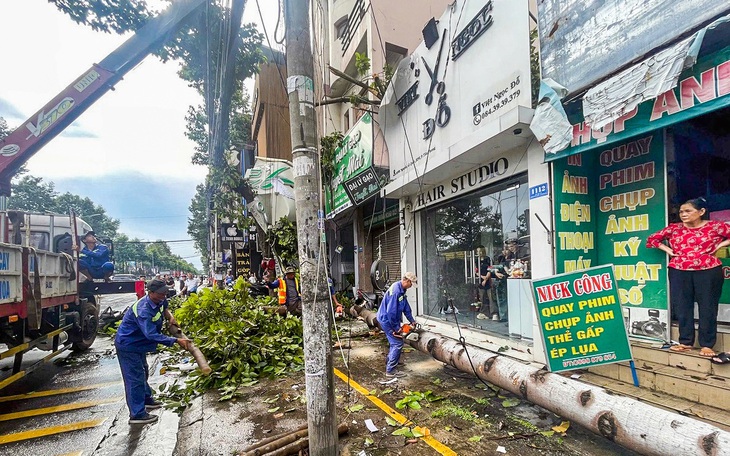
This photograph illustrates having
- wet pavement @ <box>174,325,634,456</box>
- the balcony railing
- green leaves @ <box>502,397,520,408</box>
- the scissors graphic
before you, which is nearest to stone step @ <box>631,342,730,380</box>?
wet pavement @ <box>174,325,634,456</box>

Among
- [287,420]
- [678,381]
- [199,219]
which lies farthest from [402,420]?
[199,219]

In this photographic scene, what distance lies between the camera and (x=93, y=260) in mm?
8445

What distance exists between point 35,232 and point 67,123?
110 inches

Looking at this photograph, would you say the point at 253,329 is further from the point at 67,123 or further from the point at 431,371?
the point at 67,123

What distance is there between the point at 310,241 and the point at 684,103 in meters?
4.02

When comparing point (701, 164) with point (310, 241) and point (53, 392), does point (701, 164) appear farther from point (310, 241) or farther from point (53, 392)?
point (53, 392)

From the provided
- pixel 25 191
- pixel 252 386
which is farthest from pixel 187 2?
pixel 25 191

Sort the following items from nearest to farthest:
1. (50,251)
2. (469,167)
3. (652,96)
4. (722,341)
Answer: (652,96) < (722,341) < (469,167) < (50,251)

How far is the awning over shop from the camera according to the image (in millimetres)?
3180

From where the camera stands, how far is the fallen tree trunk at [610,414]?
8.46ft

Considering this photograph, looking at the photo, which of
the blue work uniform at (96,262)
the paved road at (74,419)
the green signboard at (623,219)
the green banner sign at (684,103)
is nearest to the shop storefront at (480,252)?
the green signboard at (623,219)

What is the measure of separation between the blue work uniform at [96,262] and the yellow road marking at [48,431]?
16.4ft

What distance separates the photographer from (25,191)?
132ft

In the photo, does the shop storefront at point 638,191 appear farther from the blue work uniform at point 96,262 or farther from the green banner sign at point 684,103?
the blue work uniform at point 96,262
